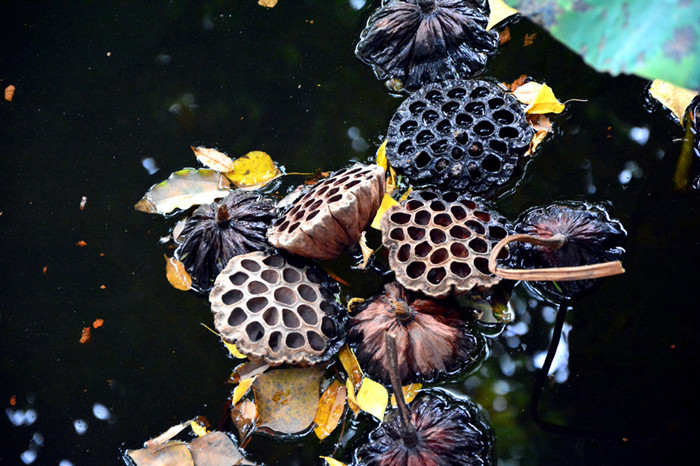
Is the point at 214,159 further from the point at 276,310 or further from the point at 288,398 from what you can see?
the point at 288,398

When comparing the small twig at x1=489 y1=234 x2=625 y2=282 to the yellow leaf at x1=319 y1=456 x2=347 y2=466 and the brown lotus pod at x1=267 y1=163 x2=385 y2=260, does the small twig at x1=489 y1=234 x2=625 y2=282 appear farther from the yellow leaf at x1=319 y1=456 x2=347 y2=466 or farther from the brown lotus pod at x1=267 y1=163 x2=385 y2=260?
the yellow leaf at x1=319 y1=456 x2=347 y2=466

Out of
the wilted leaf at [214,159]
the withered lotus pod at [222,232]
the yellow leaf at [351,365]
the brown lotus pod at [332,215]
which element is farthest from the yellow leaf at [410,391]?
the wilted leaf at [214,159]

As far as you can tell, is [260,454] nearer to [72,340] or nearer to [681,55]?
[72,340]

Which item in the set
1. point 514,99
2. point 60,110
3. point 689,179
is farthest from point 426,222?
point 60,110

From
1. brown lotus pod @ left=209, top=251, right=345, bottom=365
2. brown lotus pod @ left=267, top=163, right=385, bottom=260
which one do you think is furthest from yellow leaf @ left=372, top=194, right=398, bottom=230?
brown lotus pod @ left=209, top=251, right=345, bottom=365

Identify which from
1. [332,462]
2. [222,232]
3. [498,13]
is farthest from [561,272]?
[498,13]

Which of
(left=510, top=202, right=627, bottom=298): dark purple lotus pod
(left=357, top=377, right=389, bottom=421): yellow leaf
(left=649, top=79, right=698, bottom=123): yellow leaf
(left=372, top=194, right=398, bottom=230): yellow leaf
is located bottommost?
(left=357, top=377, right=389, bottom=421): yellow leaf
